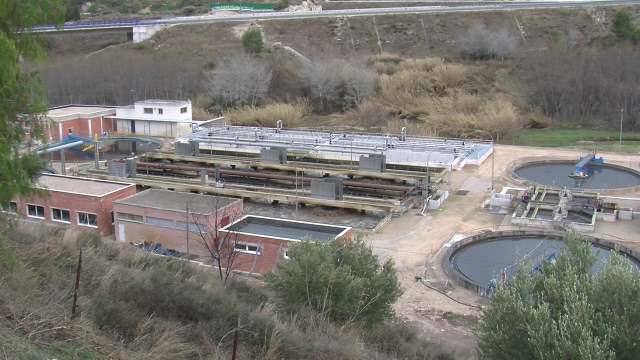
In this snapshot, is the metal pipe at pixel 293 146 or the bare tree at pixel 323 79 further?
the bare tree at pixel 323 79

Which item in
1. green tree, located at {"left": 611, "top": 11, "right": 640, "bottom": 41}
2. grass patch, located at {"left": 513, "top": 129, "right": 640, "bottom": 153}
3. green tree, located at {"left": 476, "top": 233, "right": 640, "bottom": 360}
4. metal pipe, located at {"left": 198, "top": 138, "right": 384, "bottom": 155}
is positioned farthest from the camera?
green tree, located at {"left": 611, "top": 11, "right": 640, "bottom": 41}

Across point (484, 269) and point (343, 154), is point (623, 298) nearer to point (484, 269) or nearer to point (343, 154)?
point (484, 269)

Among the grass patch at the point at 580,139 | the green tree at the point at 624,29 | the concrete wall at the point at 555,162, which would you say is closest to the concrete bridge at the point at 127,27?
the grass patch at the point at 580,139

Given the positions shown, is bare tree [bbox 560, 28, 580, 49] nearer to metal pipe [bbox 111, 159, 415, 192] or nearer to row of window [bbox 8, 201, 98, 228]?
metal pipe [bbox 111, 159, 415, 192]

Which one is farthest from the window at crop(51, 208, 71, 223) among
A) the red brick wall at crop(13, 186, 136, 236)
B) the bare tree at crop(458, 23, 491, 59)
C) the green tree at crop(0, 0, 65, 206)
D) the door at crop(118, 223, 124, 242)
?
the bare tree at crop(458, 23, 491, 59)

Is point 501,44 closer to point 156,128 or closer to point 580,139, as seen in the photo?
point 580,139

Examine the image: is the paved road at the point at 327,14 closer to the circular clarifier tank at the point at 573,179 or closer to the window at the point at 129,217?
the circular clarifier tank at the point at 573,179

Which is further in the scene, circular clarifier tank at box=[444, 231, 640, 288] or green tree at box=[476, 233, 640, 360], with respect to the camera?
circular clarifier tank at box=[444, 231, 640, 288]
